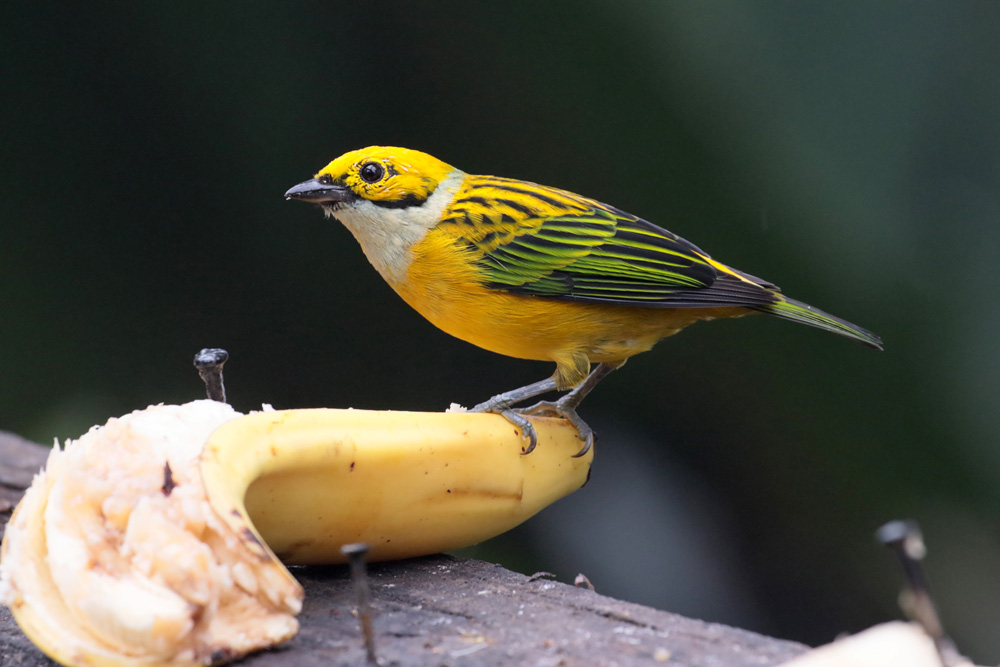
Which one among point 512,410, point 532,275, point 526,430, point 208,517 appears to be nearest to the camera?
point 208,517

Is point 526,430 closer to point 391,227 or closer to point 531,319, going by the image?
point 531,319

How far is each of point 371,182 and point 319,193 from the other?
17 cm

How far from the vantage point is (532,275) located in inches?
110

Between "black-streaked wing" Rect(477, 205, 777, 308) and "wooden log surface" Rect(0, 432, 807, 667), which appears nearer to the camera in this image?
"wooden log surface" Rect(0, 432, 807, 667)

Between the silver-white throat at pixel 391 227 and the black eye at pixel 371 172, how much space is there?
69mm

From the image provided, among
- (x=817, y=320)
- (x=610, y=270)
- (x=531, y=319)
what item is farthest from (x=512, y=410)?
(x=817, y=320)

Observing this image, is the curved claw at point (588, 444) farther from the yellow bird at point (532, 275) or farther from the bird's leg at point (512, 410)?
the bird's leg at point (512, 410)

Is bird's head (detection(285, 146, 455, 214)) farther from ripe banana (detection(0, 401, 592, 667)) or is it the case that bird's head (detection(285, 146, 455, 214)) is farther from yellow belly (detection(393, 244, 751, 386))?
ripe banana (detection(0, 401, 592, 667))

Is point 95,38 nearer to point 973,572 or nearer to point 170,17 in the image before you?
point 170,17

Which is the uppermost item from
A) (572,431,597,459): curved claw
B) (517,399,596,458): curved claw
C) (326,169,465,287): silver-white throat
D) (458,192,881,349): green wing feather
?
(326,169,465,287): silver-white throat

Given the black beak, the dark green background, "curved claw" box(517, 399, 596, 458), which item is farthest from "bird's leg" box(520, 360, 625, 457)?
the dark green background

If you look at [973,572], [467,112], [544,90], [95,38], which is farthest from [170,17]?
[973,572]

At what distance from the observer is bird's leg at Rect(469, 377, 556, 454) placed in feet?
7.69

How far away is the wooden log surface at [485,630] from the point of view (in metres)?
1.57
